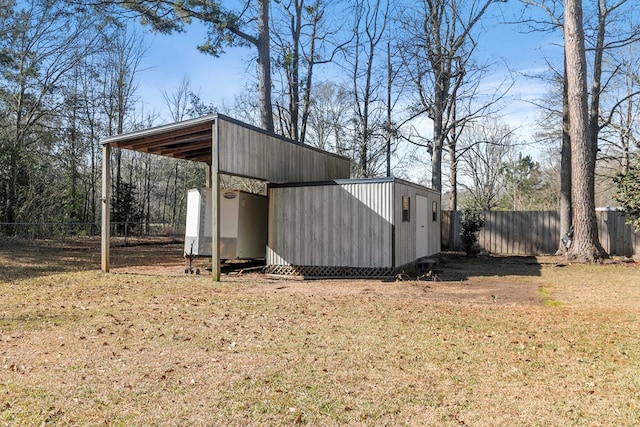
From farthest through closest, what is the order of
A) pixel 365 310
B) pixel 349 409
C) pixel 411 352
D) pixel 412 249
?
pixel 412 249
pixel 365 310
pixel 411 352
pixel 349 409

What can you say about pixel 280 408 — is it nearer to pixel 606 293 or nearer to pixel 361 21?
pixel 606 293

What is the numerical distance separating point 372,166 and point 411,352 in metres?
18.7

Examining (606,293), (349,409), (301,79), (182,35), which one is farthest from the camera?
(301,79)

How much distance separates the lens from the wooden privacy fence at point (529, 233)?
13.2m

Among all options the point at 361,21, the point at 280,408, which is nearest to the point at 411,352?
the point at 280,408

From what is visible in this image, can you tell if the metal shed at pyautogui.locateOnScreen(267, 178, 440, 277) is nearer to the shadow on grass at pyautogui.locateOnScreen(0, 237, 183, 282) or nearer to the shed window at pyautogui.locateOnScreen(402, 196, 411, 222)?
the shed window at pyautogui.locateOnScreen(402, 196, 411, 222)

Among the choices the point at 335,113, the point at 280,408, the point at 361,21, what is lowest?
the point at 280,408

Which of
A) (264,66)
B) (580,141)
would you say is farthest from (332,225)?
(264,66)

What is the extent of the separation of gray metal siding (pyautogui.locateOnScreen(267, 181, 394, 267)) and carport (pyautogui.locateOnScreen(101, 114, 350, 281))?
0.96 meters

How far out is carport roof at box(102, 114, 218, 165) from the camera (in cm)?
869

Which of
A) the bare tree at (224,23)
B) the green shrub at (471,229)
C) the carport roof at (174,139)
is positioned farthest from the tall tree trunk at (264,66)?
the green shrub at (471,229)

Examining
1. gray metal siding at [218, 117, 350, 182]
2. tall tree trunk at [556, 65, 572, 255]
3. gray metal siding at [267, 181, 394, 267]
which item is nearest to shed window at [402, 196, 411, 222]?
gray metal siding at [267, 181, 394, 267]

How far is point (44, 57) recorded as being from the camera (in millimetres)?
16391

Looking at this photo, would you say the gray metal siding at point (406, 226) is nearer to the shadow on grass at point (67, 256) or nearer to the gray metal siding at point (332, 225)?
the gray metal siding at point (332, 225)
